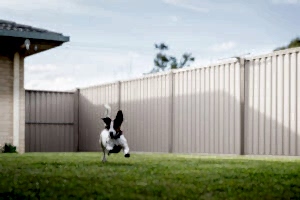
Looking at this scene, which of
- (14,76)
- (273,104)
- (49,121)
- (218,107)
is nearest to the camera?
(273,104)

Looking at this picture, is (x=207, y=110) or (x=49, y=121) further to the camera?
(x=49, y=121)

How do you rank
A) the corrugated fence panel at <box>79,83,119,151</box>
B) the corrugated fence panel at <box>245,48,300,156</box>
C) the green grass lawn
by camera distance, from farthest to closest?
the corrugated fence panel at <box>79,83,119,151</box> → the corrugated fence panel at <box>245,48,300,156</box> → the green grass lawn

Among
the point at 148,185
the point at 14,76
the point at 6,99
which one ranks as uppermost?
the point at 14,76

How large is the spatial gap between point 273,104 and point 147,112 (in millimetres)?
5338

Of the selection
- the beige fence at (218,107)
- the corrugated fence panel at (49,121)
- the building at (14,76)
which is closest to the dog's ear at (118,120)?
the beige fence at (218,107)

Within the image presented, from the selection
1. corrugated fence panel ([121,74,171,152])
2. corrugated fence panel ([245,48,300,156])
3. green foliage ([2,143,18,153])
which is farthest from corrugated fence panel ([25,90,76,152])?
corrugated fence panel ([245,48,300,156])

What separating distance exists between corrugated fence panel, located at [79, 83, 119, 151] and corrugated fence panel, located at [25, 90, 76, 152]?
1.20ft

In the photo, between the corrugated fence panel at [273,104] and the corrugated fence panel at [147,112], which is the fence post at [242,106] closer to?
the corrugated fence panel at [273,104]

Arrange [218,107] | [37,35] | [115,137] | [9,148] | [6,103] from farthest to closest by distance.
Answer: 1. [6,103]
2. [9,148]
3. [37,35]
4. [218,107]
5. [115,137]

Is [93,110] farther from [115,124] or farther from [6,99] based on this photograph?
[115,124]

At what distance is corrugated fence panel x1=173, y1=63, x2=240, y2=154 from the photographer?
42.6 feet

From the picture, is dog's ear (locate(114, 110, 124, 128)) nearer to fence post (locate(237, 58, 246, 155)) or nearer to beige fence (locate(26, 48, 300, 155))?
beige fence (locate(26, 48, 300, 155))

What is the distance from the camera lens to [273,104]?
38.8 ft

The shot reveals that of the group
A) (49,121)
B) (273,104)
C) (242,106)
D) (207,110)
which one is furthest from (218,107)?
(49,121)
